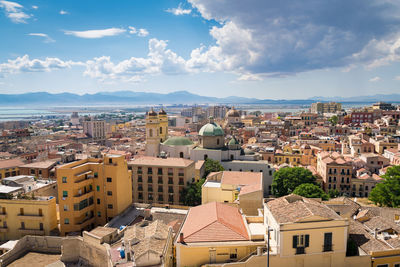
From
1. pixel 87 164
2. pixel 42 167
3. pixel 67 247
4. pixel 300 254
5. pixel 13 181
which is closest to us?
pixel 300 254

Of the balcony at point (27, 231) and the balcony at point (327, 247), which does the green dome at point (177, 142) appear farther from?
the balcony at point (327, 247)

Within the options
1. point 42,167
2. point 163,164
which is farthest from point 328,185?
point 42,167

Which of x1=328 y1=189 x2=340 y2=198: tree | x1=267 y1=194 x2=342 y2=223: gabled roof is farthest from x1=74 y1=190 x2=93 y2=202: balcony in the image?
x1=328 y1=189 x2=340 y2=198: tree

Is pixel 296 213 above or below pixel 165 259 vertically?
above

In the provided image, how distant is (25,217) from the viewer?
32.5 metres

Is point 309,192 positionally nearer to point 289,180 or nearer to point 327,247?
point 289,180

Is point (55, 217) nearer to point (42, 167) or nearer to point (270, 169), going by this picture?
point (42, 167)

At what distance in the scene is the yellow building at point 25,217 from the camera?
32562 millimetres

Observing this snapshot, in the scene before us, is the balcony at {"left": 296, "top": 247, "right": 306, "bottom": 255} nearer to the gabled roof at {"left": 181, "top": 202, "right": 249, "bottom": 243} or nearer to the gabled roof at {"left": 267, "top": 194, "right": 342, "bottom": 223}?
the gabled roof at {"left": 267, "top": 194, "right": 342, "bottom": 223}

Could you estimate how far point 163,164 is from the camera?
5072cm

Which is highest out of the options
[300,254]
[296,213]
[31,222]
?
[296,213]

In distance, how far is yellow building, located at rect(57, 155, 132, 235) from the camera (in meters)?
33.2

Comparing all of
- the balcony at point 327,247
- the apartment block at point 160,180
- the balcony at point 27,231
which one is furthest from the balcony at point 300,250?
the apartment block at point 160,180

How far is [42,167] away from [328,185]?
5766cm
